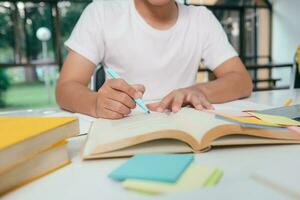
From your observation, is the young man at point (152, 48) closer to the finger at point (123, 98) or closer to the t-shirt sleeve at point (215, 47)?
the t-shirt sleeve at point (215, 47)

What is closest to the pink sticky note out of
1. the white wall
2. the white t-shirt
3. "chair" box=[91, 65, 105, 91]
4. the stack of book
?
the stack of book

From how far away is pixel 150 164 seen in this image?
1.35 ft

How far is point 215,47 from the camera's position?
1.25 m

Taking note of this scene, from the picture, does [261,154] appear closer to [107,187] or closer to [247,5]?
[107,187]

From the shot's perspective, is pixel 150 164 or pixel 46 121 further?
pixel 46 121

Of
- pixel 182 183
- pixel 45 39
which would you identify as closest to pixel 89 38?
pixel 182 183

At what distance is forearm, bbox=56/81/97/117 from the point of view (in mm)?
851

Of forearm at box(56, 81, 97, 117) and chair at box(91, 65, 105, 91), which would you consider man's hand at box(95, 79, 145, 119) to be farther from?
chair at box(91, 65, 105, 91)

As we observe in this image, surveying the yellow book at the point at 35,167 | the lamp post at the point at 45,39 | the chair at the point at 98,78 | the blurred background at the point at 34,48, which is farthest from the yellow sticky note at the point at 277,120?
the lamp post at the point at 45,39

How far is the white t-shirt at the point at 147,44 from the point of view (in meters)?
1.18

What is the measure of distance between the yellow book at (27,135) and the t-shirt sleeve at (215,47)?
817 mm

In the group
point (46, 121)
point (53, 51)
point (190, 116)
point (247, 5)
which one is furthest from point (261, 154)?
point (247, 5)

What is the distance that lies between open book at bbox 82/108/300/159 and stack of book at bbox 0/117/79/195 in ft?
0.14

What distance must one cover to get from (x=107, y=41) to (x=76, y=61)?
0.14 meters
